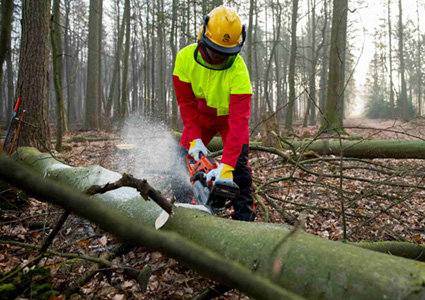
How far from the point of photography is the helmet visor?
2.64m

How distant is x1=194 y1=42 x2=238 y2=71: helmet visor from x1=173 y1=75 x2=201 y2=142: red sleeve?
1.10 ft

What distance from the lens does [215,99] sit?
2.87 m

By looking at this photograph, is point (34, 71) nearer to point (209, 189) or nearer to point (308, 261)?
point (209, 189)

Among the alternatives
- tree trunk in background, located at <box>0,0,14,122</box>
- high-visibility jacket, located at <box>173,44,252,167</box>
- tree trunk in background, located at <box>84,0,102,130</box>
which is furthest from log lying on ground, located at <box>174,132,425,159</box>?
tree trunk in background, located at <box>84,0,102,130</box>

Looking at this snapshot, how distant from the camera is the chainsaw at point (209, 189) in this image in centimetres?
240

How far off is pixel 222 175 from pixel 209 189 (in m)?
0.18

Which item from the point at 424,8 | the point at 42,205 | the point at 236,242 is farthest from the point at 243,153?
the point at 424,8

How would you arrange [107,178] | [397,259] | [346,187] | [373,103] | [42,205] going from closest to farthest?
1. [397,259]
2. [107,178]
3. [42,205]
4. [346,187]
5. [373,103]

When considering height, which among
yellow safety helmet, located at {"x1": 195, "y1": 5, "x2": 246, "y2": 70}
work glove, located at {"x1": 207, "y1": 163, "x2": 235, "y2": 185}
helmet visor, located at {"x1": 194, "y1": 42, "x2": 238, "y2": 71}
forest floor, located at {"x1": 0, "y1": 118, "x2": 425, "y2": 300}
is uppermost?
yellow safety helmet, located at {"x1": 195, "y1": 5, "x2": 246, "y2": 70}

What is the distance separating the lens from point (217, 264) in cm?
68

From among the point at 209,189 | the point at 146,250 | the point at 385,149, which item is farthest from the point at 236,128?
the point at 385,149

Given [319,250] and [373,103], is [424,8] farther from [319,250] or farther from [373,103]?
[319,250]

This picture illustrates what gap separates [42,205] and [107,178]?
5.01 ft

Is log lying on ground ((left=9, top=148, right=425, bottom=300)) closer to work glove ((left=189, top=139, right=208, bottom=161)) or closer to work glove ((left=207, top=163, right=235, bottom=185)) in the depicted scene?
work glove ((left=207, top=163, right=235, bottom=185))
